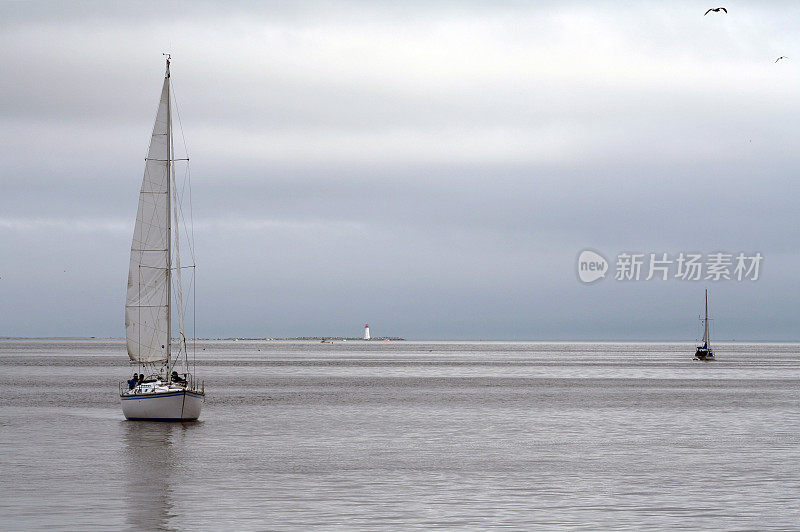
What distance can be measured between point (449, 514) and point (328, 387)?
279 ft

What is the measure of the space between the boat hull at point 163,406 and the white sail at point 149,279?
2.57 metres

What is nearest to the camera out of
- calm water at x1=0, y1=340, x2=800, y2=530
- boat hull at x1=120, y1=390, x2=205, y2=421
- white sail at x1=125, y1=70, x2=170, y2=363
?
calm water at x1=0, y1=340, x2=800, y2=530

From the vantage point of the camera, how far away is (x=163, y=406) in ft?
202

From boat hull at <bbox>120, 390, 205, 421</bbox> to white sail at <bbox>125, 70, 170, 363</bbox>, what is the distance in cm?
257

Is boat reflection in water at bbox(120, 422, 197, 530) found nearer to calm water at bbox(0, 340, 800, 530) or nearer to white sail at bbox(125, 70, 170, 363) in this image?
calm water at bbox(0, 340, 800, 530)

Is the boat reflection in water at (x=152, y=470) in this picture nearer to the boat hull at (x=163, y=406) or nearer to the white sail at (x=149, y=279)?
the boat hull at (x=163, y=406)

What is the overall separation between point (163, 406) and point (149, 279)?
23.8 ft

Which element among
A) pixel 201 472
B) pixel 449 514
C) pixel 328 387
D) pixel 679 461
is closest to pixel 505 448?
pixel 679 461

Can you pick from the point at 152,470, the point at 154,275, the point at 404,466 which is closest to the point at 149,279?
the point at 154,275

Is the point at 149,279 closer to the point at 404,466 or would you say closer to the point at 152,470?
the point at 152,470

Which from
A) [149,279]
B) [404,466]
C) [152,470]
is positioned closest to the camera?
[152,470]

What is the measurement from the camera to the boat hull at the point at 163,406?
61.1 metres

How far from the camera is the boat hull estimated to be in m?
61.1

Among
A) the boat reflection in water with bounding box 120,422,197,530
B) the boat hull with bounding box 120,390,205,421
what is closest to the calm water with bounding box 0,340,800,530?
the boat reflection in water with bounding box 120,422,197,530
